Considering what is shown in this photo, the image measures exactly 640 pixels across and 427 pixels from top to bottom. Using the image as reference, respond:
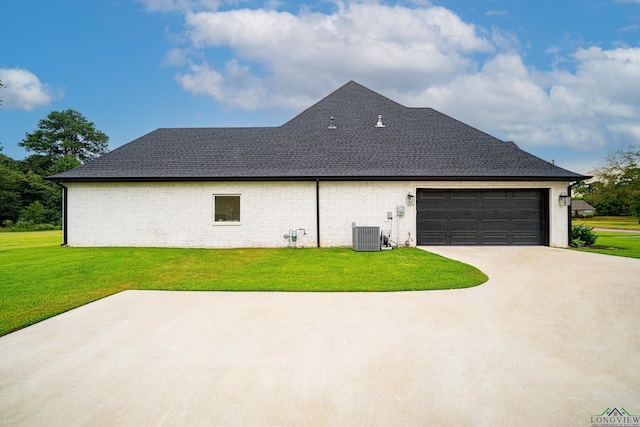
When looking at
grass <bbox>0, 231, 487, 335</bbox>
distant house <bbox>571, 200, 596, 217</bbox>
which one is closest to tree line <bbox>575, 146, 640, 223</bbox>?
distant house <bbox>571, 200, 596, 217</bbox>

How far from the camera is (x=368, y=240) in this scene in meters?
11.4

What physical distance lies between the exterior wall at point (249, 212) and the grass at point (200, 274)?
6.02 feet

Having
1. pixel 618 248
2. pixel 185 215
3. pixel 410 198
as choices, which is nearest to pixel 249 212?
pixel 185 215

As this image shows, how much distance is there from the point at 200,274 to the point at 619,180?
185 feet

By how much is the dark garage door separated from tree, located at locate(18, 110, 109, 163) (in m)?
52.5

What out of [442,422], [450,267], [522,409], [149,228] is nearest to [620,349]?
[522,409]

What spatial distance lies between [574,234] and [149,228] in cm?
1833

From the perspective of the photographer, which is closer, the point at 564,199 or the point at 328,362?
the point at 328,362

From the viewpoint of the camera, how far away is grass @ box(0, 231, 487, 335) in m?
5.43

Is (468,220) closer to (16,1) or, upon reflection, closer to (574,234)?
(574,234)

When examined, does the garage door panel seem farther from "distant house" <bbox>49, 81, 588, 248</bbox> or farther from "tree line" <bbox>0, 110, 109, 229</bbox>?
"tree line" <bbox>0, 110, 109, 229</bbox>

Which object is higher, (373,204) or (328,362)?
(373,204)

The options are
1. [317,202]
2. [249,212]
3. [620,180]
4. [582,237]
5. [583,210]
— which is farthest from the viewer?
[583,210]

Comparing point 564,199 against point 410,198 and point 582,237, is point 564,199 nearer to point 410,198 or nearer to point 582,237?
point 582,237
